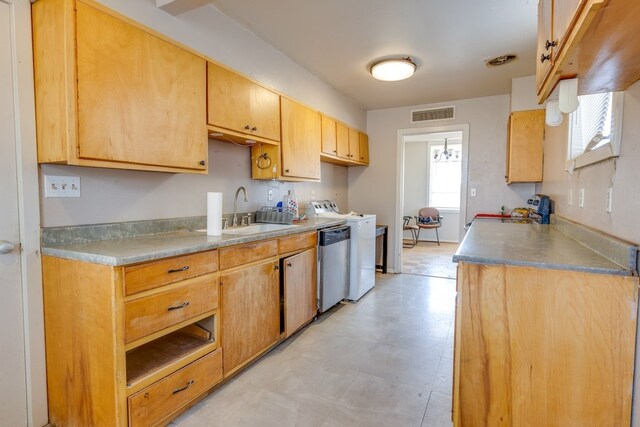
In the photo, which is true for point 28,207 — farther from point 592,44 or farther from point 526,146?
point 526,146

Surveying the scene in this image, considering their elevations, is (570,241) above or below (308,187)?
below

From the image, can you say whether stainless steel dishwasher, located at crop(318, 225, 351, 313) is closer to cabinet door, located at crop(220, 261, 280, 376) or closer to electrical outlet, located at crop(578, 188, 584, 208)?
cabinet door, located at crop(220, 261, 280, 376)

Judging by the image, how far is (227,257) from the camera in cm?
190

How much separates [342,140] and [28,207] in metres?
3.11

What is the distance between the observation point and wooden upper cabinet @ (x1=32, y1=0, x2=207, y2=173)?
4.66 feet

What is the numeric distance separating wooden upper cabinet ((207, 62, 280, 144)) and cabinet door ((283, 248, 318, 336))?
102cm

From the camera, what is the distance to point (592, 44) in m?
0.90

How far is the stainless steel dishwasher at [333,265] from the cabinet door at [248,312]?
67cm

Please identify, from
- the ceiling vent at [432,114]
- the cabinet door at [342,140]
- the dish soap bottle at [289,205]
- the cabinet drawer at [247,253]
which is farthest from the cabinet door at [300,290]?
the ceiling vent at [432,114]

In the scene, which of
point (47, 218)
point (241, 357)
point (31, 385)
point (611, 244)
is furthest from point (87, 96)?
point (611, 244)

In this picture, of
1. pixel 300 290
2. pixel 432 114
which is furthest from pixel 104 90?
pixel 432 114

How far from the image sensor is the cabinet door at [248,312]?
6.27 ft

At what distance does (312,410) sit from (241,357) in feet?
1.82

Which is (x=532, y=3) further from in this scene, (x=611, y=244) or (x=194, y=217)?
(x=194, y=217)
